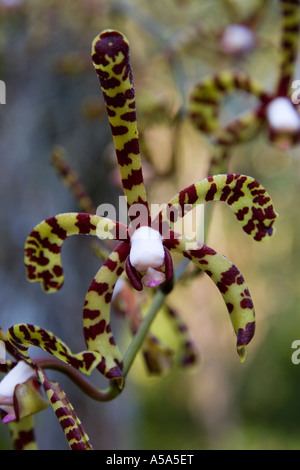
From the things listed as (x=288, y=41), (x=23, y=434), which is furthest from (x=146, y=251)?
(x=288, y=41)

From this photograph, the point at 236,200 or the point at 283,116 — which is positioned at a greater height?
the point at 283,116

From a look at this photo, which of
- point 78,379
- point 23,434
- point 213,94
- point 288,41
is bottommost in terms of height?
point 23,434

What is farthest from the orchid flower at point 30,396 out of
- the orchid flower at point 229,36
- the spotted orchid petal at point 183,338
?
the orchid flower at point 229,36

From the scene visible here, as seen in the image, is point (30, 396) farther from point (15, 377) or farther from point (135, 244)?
point (135, 244)

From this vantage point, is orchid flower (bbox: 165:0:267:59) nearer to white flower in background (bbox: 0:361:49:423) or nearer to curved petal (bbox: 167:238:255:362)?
curved petal (bbox: 167:238:255:362)

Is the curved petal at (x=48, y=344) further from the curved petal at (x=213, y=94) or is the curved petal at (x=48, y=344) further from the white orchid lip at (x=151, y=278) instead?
the curved petal at (x=213, y=94)

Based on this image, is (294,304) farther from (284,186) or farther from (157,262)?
(157,262)
